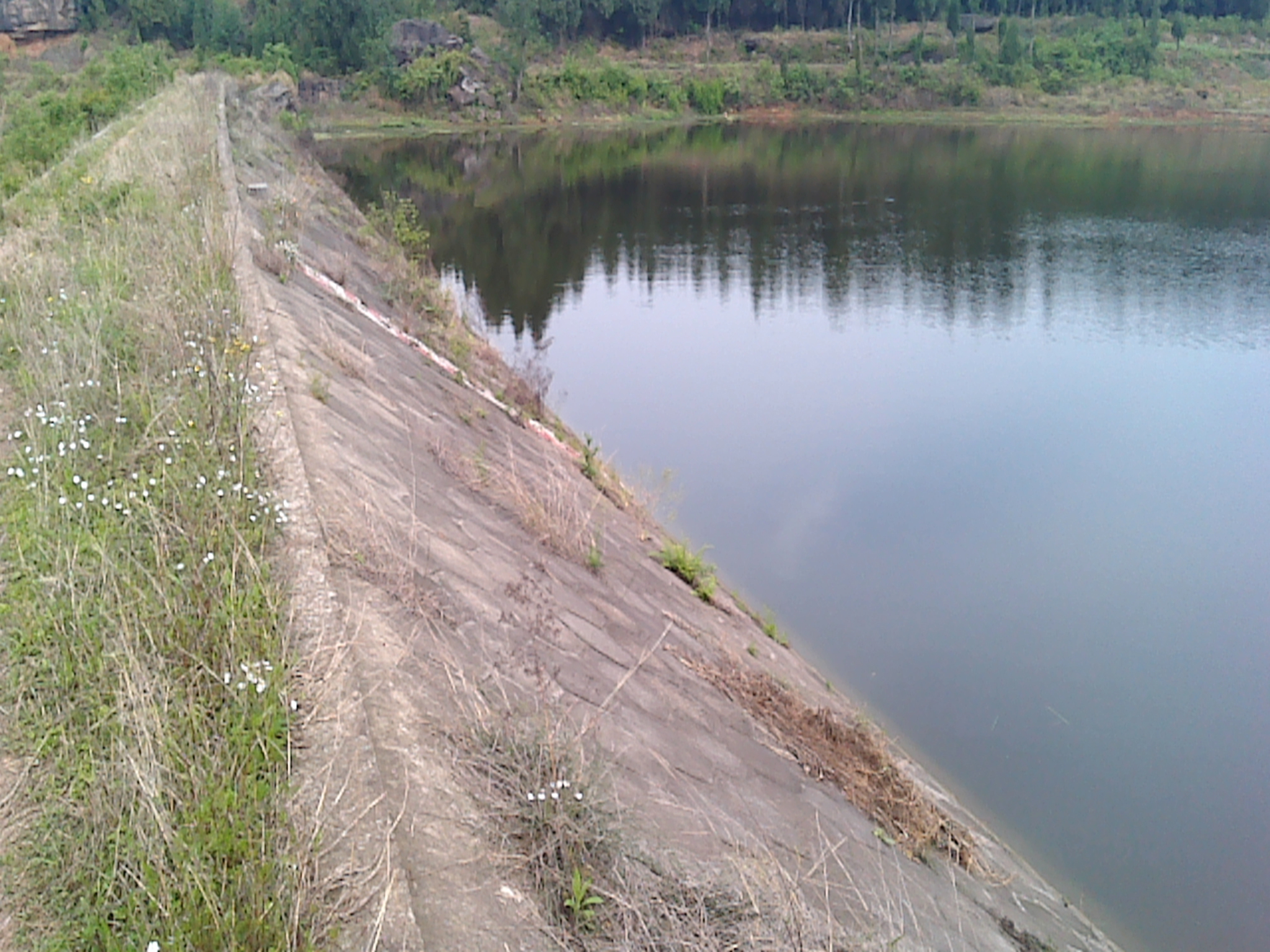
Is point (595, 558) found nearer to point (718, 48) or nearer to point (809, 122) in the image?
point (809, 122)

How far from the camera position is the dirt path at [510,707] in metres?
2.83

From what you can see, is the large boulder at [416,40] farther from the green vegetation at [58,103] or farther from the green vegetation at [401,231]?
the green vegetation at [401,231]

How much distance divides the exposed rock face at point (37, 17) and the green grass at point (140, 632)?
187 ft

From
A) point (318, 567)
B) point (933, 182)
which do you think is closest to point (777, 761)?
point (318, 567)

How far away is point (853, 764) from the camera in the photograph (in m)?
5.58

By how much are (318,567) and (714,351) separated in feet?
42.6

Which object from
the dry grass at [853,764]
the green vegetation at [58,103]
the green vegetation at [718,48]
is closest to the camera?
the dry grass at [853,764]

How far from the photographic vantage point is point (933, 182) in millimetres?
31938

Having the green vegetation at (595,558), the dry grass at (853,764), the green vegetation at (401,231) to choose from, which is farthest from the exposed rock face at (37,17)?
the dry grass at (853,764)

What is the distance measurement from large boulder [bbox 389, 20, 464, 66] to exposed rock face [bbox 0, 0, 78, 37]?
17.2 meters

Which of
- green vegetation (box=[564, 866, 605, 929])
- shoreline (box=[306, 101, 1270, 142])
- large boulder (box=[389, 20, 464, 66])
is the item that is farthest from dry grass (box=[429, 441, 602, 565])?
large boulder (box=[389, 20, 464, 66])

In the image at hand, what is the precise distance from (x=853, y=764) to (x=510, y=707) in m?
2.75

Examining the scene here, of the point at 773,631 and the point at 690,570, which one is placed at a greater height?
the point at 690,570

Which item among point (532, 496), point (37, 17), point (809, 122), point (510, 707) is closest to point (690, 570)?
point (532, 496)
